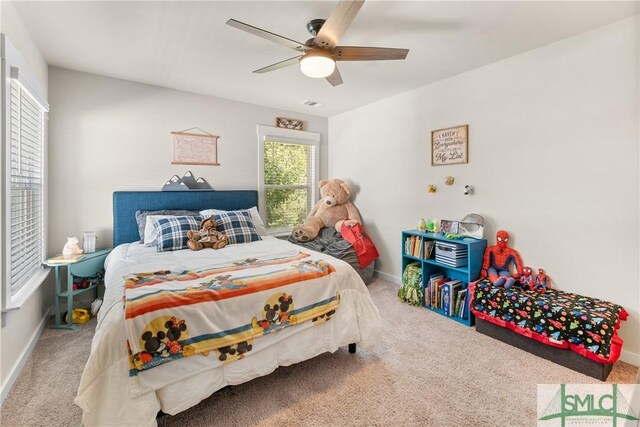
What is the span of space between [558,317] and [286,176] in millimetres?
3553

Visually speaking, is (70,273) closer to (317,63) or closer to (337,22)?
(317,63)

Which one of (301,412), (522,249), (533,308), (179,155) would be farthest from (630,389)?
(179,155)

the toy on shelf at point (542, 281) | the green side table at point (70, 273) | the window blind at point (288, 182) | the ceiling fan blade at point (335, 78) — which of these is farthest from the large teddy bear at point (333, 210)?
the green side table at point (70, 273)

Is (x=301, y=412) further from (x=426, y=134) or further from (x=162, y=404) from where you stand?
(x=426, y=134)

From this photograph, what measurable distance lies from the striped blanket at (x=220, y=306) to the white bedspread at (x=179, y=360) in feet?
0.19

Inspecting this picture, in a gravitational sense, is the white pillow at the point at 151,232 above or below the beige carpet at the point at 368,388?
above

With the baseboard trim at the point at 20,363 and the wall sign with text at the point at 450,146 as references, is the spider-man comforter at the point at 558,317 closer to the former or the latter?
the wall sign with text at the point at 450,146

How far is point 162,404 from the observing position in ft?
4.74

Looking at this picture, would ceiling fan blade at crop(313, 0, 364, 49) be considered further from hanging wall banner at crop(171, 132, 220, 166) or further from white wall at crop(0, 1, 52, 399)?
hanging wall banner at crop(171, 132, 220, 166)

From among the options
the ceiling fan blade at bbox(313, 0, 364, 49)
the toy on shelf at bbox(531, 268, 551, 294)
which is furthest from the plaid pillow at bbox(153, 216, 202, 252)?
the toy on shelf at bbox(531, 268, 551, 294)

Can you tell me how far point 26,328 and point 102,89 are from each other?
7.70 ft

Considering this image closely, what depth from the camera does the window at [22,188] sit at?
1.79 m

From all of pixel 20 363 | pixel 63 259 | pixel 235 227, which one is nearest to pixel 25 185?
pixel 63 259

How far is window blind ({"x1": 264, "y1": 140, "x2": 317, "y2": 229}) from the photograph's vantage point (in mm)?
4371
